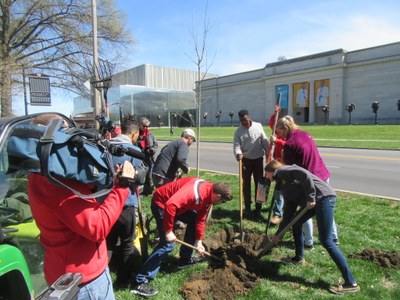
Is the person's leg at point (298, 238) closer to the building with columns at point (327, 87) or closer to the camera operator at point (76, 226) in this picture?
the camera operator at point (76, 226)

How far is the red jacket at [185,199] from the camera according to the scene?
384cm

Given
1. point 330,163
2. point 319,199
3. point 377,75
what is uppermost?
point 377,75

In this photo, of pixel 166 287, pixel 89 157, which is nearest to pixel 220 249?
pixel 166 287

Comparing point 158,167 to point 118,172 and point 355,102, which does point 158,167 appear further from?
point 355,102

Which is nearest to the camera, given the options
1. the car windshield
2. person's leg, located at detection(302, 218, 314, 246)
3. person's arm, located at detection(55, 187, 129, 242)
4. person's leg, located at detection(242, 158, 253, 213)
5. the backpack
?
the backpack

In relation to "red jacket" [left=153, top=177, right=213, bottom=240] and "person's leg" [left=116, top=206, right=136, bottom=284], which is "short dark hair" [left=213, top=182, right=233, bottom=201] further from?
"person's leg" [left=116, top=206, right=136, bottom=284]

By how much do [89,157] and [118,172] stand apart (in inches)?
10.5

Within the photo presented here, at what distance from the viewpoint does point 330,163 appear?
1363 cm

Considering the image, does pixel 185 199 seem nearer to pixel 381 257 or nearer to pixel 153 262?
pixel 153 262

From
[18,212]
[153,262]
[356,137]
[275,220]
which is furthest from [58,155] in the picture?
[356,137]

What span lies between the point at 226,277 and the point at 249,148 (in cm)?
304

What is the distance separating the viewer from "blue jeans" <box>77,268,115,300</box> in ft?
6.56

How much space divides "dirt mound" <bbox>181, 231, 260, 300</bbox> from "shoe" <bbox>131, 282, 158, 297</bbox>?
0.32 metres

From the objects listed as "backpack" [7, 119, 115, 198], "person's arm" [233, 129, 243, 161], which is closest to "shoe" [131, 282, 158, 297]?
"backpack" [7, 119, 115, 198]
